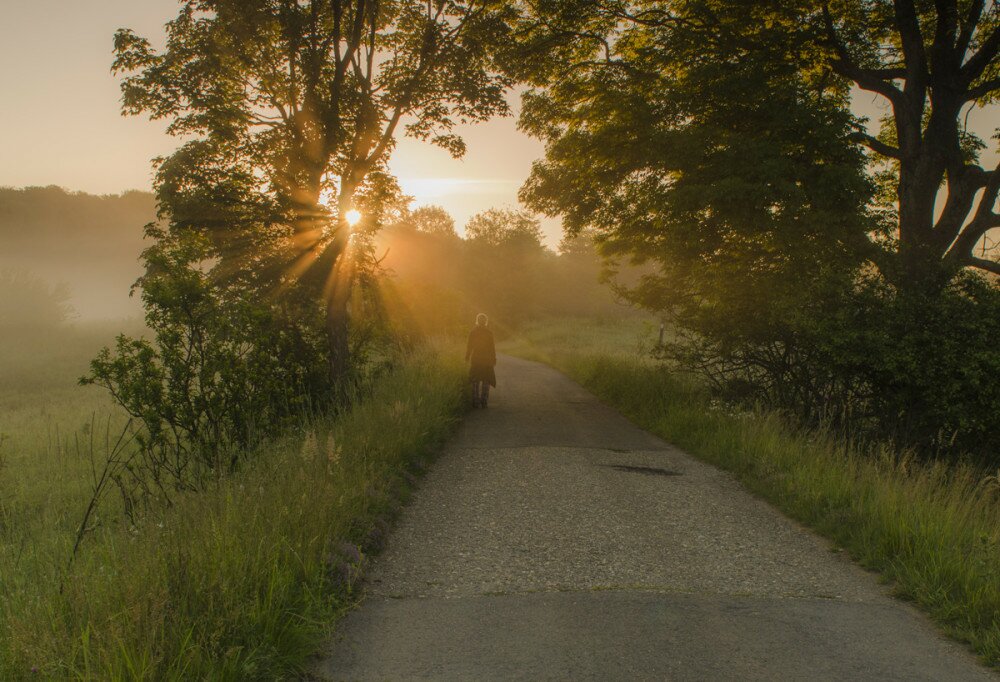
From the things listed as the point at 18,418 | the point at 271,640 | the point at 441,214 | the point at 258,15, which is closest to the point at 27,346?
the point at 18,418

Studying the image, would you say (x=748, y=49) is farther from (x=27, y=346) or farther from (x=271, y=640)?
(x=27, y=346)

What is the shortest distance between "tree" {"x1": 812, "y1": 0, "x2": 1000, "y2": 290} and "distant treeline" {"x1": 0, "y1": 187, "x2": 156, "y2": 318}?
90.1 meters

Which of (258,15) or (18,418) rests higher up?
(258,15)

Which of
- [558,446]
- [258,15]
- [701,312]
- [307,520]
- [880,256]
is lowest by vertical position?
[558,446]

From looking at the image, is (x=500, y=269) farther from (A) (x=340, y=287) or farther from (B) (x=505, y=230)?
(A) (x=340, y=287)

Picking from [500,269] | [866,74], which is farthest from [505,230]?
[866,74]

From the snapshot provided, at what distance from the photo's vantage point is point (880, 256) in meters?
10.4

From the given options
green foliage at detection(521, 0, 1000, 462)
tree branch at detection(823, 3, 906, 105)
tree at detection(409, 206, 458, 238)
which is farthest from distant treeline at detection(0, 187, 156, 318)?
tree branch at detection(823, 3, 906, 105)

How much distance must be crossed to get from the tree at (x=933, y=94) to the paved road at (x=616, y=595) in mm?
9494

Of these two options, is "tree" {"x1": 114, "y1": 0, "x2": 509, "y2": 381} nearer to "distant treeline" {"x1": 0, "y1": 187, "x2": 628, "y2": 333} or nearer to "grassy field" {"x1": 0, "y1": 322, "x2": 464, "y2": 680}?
"grassy field" {"x1": 0, "y1": 322, "x2": 464, "y2": 680}

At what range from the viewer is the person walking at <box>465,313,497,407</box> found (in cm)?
1330

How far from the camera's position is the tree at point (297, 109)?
1151cm

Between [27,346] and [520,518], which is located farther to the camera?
[27,346]

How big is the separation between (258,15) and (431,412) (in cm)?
796
